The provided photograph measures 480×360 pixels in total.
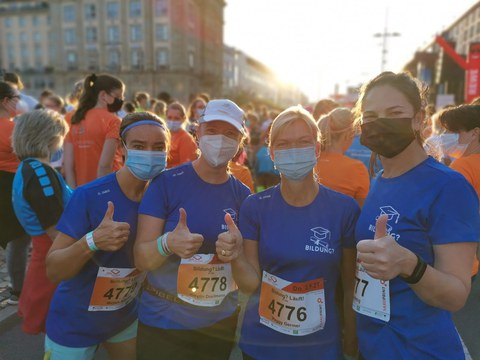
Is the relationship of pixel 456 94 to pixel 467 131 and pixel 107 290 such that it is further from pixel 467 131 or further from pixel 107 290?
pixel 107 290

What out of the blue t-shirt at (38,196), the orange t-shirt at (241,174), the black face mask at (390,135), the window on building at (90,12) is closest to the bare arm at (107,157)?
the blue t-shirt at (38,196)

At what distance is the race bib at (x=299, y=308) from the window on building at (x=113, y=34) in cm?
5980

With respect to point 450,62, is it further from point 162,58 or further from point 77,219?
point 162,58

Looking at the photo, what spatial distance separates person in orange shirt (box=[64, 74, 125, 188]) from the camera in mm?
4324

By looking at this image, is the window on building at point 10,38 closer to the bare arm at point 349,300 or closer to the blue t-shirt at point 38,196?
the blue t-shirt at point 38,196

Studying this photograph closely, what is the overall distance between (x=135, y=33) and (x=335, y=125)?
57.1m

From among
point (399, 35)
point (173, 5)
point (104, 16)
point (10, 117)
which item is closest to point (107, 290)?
point (10, 117)

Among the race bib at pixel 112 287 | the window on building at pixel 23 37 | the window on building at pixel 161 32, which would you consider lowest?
the race bib at pixel 112 287

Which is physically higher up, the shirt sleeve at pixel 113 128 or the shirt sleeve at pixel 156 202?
the shirt sleeve at pixel 113 128

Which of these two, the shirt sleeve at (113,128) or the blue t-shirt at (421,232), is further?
the shirt sleeve at (113,128)

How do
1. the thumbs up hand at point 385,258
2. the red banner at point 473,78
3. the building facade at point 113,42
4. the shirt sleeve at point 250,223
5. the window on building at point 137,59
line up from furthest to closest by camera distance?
the window on building at point 137,59
the building facade at point 113,42
the red banner at point 473,78
the shirt sleeve at point 250,223
the thumbs up hand at point 385,258

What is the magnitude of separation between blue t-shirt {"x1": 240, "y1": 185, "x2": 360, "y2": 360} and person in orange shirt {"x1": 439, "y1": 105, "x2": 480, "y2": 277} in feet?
6.08

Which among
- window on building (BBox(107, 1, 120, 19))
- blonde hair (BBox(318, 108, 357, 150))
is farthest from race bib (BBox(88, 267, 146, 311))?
window on building (BBox(107, 1, 120, 19))

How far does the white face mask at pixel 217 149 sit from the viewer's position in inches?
82.0
